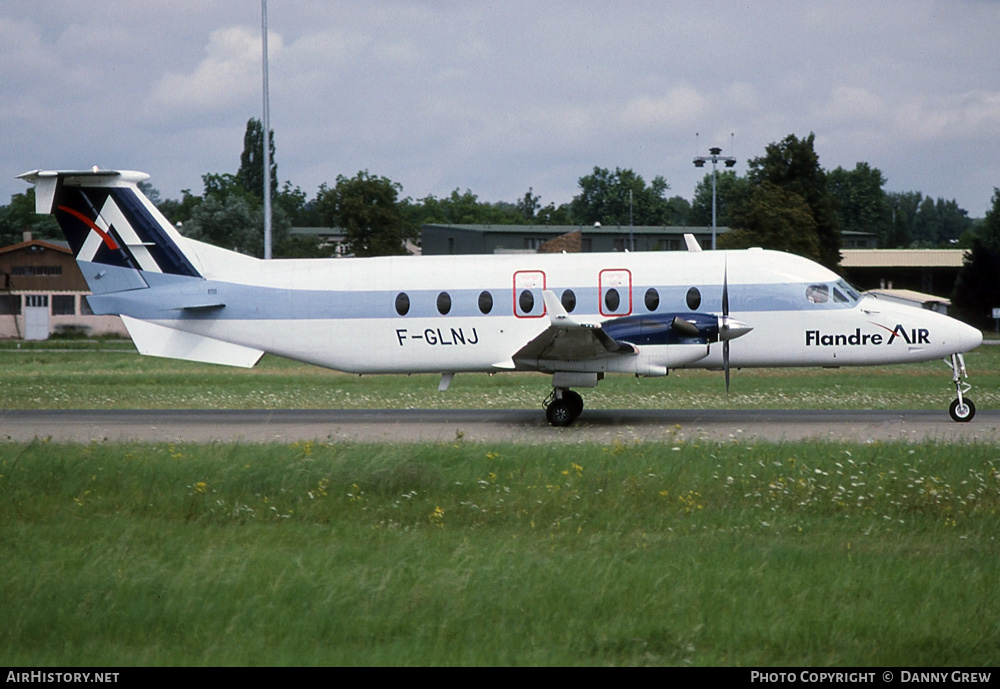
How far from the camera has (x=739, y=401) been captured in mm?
25359

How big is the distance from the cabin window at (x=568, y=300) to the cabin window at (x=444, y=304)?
2398 millimetres

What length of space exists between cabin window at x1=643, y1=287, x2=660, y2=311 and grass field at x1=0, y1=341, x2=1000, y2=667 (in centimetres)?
460

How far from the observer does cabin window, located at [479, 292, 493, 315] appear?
67.4ft

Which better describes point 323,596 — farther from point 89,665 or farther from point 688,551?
point 688,551

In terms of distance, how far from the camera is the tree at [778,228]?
2051 inches

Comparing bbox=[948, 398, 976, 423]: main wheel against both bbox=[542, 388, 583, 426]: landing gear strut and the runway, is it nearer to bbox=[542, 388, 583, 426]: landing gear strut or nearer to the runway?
the runway

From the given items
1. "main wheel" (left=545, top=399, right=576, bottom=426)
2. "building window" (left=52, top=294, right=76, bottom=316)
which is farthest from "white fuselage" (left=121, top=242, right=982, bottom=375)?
"building window" (left=52, top=294, right=76, bottom=316)

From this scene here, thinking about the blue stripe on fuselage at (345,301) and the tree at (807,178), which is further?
the tree at (807,178)

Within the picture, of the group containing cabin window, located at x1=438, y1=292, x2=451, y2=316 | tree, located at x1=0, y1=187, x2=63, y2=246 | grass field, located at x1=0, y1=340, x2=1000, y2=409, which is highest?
tree, located at x1=0, y1=187, x2=63, y2=246

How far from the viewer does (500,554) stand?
32.9 ft

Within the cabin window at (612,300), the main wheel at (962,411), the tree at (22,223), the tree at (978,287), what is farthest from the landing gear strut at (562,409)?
the tree at (22,223)

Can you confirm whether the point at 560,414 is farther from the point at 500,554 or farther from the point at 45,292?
the point at 45,292

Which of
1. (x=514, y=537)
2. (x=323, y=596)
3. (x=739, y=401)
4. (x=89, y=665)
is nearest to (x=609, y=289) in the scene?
(x=739, y=401)

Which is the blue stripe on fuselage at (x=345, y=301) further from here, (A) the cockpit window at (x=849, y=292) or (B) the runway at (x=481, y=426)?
(B) the runway at (x=481, y=426)
